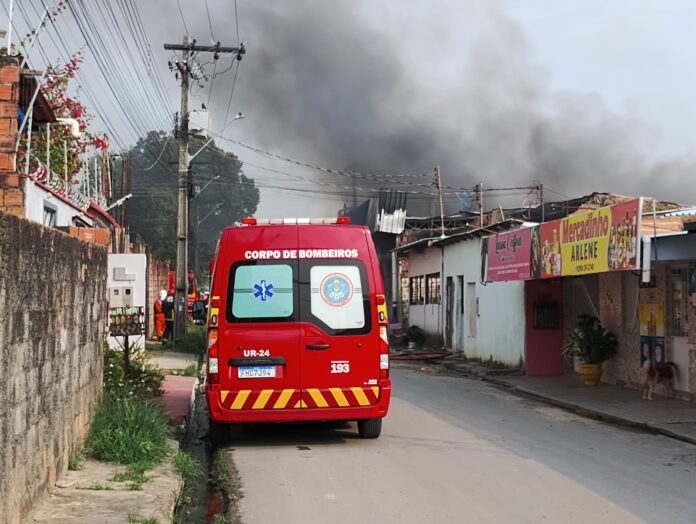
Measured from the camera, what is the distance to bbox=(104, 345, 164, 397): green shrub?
10711mm

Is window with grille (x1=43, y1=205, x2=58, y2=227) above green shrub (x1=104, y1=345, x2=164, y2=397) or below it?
above

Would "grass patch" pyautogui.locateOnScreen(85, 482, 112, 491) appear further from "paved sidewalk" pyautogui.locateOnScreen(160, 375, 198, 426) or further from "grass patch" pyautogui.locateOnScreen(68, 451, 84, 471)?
"paved sidewalk" pyautogui.locateOnScreen(160, 375, 198, 426)

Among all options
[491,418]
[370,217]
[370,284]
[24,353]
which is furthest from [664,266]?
[370,217]

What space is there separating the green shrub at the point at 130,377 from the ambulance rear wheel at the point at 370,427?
110 inches

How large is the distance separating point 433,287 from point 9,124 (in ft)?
68.0

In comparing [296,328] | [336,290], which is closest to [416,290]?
[336,290]

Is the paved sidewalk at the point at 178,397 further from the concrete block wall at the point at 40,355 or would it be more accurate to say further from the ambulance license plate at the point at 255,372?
the concrete block wall at the point at 40,355

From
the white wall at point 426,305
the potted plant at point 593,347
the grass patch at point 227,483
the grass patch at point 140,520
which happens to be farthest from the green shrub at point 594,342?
the white wall at point 426,305

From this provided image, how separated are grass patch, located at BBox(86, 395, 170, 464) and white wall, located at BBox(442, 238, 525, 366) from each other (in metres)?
12.4

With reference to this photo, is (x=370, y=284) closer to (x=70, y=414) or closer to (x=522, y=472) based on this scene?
(x=522, y=472)

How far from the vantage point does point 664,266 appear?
14438 millimetres

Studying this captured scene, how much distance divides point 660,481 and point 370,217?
3063 cm

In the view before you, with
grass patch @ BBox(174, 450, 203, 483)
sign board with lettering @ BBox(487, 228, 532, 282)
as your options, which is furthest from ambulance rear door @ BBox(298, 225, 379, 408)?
sign board with lettering @ BBox(487, 228, 532, 282)

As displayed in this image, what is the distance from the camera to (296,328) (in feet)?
30.8
